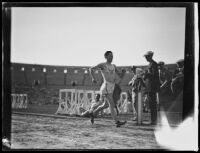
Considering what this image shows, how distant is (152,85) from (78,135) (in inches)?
80.8

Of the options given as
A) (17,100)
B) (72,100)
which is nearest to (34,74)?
(72,100)

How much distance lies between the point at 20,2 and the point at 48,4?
0.58 meters

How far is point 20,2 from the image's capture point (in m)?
6.44

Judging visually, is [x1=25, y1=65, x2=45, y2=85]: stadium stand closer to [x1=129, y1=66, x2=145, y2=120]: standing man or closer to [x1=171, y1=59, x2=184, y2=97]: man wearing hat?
[x1=129, y1=66, x2=145, y2=120]: standing man

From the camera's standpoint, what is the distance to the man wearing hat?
6789mm

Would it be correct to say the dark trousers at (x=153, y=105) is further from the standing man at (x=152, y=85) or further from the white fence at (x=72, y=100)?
the white fence at (x=72, y=100)

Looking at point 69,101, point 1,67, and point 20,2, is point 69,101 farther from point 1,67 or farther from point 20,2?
point 20,2

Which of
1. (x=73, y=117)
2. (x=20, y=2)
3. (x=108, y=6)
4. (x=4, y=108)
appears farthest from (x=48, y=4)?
(x=73, y=117)

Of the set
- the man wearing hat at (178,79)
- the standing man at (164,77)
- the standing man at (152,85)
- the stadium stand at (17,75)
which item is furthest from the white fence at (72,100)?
the man wearing hat at (178,79)

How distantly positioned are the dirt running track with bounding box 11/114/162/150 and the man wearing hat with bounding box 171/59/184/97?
1.01 meters

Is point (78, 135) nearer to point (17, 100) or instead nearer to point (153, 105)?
point (17, 100)

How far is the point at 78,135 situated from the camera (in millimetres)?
6648

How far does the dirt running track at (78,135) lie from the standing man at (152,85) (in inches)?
14.5

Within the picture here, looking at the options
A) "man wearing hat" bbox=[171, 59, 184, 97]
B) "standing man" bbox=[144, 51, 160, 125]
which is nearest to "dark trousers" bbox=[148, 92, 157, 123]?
"standing man" bbox=[144, 51, 160, 125]
